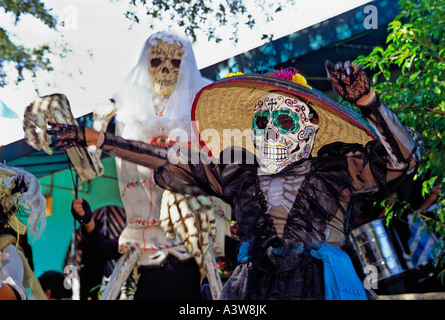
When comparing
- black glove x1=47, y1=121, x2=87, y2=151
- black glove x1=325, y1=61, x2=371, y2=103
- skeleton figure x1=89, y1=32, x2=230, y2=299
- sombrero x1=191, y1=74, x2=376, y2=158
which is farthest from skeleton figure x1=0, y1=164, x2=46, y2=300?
black glove x1=325, y1=61, x2=371, y2=103

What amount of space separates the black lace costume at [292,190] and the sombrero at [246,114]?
135 millimetres

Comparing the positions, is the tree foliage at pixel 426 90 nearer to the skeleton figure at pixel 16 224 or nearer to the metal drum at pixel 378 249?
the metal drum at pixel 378 249

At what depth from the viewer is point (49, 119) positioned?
3.59 metres

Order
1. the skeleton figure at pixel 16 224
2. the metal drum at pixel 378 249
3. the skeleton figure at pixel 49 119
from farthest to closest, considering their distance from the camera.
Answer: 1. the metal drum at pixel 378 249
2. the skeleton figure at pixel 49 119
3. the skeleton figure at pixel 16 224

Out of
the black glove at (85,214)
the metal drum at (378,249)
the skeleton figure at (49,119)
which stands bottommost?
the metal drum at (378,249)

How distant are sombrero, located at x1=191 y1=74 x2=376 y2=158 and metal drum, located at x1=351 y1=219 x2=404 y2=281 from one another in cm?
316

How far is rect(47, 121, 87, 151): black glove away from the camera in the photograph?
2.75m

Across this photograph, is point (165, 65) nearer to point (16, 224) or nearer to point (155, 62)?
point (155, 62)

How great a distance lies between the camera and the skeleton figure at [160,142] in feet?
12.9

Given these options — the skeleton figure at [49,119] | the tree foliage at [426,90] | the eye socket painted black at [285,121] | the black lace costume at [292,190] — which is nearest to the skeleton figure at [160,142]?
the skeleton figure at [49,119]

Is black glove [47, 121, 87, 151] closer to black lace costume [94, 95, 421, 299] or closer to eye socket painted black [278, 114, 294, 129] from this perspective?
black lace costume [94, 95, 421, 299]

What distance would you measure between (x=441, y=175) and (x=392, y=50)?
39.5 inches

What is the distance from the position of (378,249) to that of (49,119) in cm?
380
